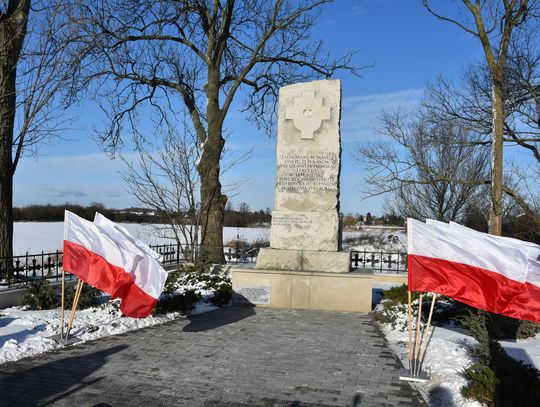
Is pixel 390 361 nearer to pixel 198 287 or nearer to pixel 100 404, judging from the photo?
pixel 100 404

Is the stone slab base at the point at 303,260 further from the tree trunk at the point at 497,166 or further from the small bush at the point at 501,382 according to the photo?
the tree trunk at the point at 497,166

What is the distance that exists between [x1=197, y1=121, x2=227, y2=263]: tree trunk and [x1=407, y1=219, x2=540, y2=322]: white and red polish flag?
1197cm

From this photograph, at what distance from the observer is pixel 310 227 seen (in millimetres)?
11258

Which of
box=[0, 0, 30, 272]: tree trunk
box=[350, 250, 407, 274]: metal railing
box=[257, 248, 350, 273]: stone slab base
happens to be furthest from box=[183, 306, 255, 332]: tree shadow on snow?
box=[350, 250, 407, 274]: metal railing

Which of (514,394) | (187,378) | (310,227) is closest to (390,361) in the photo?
(514,394)

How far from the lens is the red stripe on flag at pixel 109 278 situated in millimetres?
7062

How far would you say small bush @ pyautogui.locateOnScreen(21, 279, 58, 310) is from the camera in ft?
33.2

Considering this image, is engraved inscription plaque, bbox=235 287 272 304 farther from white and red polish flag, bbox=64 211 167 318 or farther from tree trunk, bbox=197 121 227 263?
tree trunk, bbox=197 121 227 263

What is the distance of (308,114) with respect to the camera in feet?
37.9

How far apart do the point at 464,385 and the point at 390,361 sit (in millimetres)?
1543

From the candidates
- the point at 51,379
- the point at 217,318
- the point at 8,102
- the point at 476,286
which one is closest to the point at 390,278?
the point at 217,318

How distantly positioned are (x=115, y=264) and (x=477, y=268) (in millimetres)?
4705

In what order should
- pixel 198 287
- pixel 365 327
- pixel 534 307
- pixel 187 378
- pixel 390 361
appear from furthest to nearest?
pixel 198 287, pixel 365 327, pixel 390 361, pixel 187 378, pixel 534 307

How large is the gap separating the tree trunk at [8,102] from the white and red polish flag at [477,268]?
935 cm
